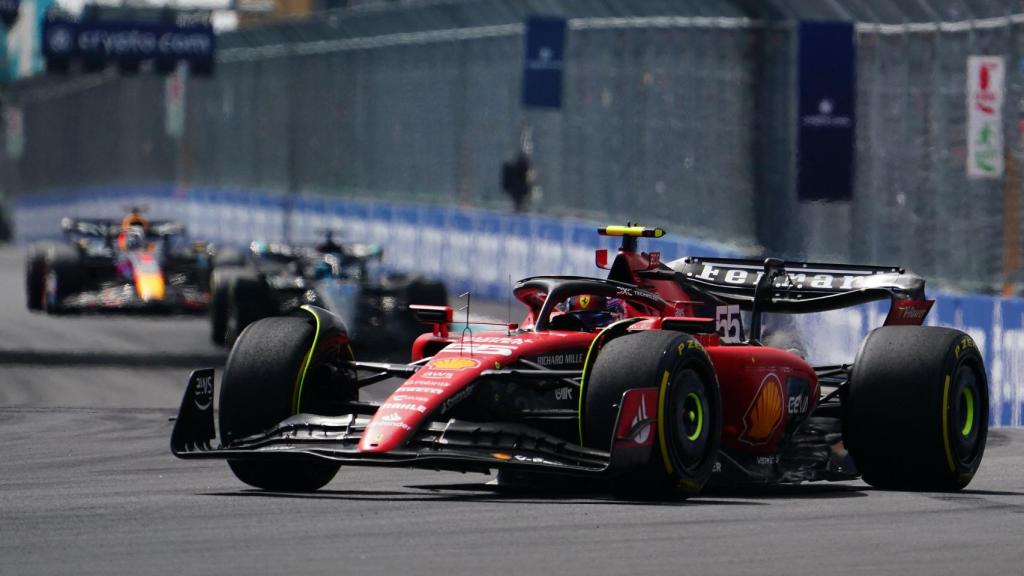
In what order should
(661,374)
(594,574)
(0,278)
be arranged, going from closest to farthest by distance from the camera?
1. (594,574)
2. (661,374)
3. (0,278)

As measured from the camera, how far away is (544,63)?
3106cm

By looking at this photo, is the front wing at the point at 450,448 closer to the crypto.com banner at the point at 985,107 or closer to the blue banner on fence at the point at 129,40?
the crypto.com banner at the point at 985,107

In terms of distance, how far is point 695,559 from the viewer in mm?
8891

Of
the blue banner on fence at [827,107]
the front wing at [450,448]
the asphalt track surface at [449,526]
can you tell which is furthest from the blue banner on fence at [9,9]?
the front wing at [450,448]

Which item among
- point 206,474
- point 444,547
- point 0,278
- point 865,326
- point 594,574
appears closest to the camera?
point 594,574

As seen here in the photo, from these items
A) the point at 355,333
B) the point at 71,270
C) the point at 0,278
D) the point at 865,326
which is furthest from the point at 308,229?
the point at 865,326

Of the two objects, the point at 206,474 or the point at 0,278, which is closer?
the point at 206,474

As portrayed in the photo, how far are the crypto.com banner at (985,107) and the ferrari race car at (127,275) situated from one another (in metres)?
10.5

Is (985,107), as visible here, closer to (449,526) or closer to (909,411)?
(909,411)

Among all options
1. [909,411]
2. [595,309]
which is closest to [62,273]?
[595,309]

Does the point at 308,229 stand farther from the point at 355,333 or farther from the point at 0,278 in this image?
the point at 355,333

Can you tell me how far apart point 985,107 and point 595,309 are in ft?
29.7

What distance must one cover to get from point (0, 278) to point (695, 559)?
1282 inches

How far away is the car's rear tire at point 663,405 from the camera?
10531 millimetres
